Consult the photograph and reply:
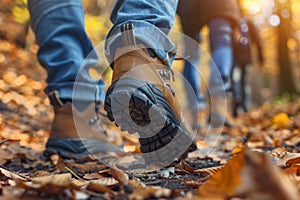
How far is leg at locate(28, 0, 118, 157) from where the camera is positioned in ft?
5.44

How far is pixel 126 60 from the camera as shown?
46.7 inches

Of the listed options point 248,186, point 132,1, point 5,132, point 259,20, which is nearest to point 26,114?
point 5,132

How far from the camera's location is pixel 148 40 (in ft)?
3.94

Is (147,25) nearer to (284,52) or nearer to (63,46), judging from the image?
(63,46)

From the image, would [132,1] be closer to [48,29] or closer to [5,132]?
[48,29]

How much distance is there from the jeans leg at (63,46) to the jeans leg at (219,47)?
2.00 m

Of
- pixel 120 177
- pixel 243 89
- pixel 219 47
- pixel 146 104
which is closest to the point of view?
pixel 120 177

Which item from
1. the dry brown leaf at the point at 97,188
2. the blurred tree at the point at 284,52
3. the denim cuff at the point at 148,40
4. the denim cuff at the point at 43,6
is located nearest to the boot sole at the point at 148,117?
the denim cuff at the point at 148,40

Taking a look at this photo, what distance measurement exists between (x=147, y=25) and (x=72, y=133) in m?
0.69

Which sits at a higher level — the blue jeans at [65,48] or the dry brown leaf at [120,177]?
the blue jeans at [65,48]

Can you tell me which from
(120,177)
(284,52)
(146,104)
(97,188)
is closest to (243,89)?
(284,52)

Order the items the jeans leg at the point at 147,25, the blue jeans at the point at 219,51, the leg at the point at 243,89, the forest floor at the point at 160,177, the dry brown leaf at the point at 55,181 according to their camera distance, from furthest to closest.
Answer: the leg at the point at 243,89 < the blue jeans at the point at 219,51 < the jeans leg at the point at 147,25 < the dry brown leaf at the point at 55,181 < the forest floor at the point at 160,177

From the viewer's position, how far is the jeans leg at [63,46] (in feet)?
5.46

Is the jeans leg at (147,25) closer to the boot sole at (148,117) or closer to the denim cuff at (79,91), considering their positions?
the boot sole at (148,117)
